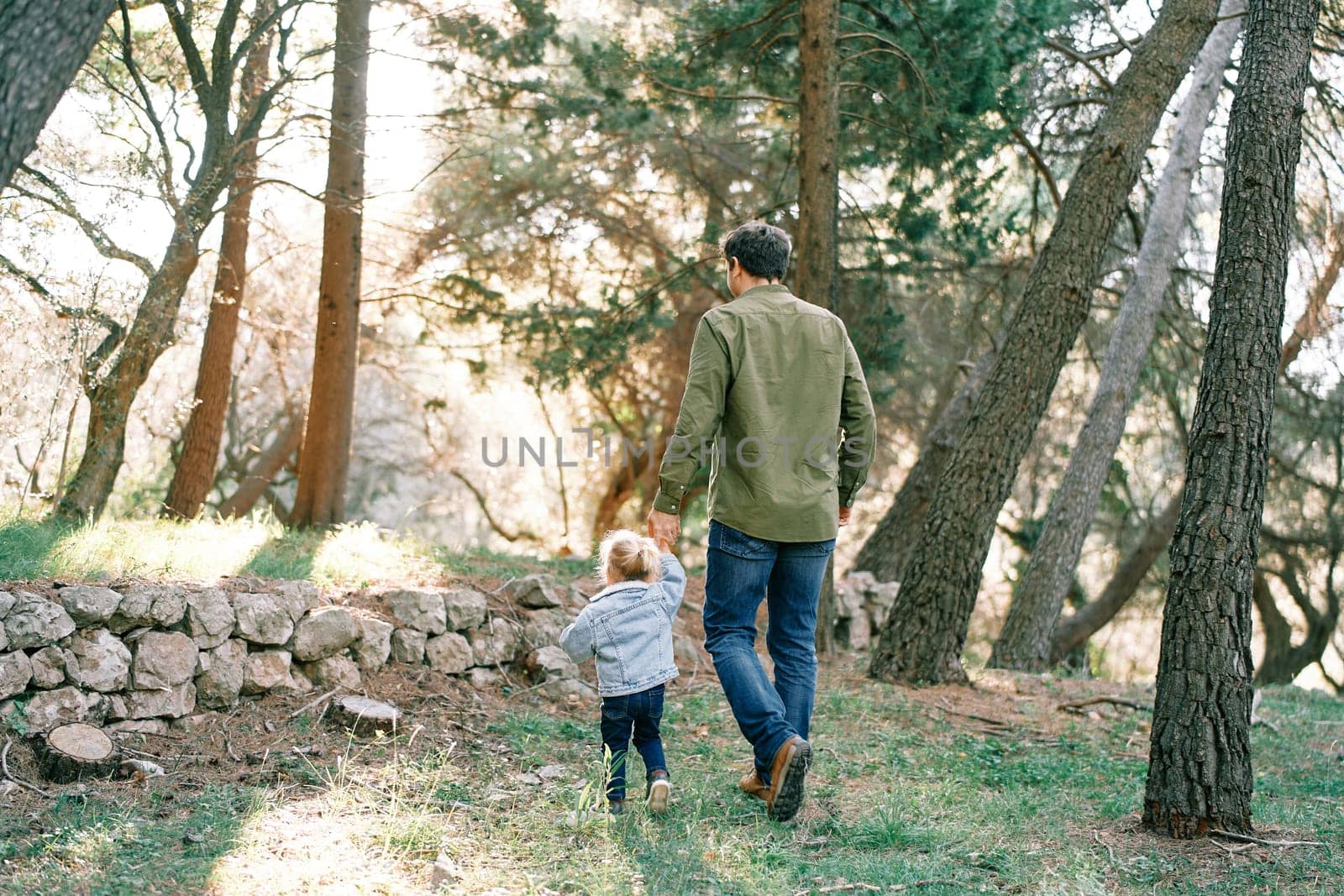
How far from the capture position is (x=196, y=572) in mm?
4785

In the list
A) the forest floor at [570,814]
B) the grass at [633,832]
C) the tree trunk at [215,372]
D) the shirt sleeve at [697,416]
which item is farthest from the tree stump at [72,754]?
the tree trunk at [215,372]

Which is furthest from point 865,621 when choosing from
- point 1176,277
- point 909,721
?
point 1176,277

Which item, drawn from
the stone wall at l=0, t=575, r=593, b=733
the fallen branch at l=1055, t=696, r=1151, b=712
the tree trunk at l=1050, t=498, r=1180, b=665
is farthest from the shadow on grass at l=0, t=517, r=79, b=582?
the tree trunk at l=1050, t=498, r=1180, b=665

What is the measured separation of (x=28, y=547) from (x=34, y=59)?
8.91ft

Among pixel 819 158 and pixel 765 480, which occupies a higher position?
pixel 819 158

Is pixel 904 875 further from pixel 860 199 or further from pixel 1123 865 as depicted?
pixel 860 199

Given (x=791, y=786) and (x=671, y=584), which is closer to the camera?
(x=791, y=786)

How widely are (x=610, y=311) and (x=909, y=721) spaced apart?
20.0 feet

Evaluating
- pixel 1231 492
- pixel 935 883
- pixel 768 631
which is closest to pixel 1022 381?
pixel 1231 492

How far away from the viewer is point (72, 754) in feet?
11.9

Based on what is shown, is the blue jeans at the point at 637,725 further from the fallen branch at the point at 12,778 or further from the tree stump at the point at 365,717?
the fallen branch at the point at 12,778

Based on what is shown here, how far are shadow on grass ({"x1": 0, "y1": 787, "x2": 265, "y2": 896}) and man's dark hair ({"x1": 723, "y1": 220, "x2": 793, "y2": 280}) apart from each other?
246 centimetres

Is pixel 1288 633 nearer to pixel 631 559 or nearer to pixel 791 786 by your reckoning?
pixel 791 786

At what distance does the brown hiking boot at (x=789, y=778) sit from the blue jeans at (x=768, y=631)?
1.7 inches
